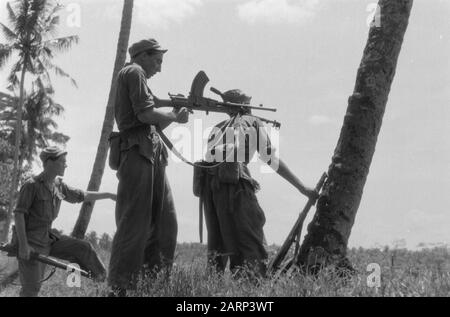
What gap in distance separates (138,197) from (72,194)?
89.7 inches

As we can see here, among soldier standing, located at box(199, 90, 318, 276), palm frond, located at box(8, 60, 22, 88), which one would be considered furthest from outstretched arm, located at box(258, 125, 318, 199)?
palm frond, located at box(8, 60, 22, 88)

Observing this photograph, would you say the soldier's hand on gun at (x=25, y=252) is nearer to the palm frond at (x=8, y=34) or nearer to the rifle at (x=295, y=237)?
the rifle at (x=295, y=237)

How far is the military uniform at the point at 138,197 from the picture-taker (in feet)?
18.5

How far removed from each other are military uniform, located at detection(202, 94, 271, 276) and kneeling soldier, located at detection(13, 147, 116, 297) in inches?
57.6

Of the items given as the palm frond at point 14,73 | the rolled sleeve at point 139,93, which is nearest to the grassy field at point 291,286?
the rolled sleeve at point 139,93

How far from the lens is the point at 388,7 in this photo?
6.58 m

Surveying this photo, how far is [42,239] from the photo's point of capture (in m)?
7.16

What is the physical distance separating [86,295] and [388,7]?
3.96m

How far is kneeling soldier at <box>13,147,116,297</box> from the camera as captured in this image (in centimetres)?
695

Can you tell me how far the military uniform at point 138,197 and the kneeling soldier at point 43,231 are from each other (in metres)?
1.54

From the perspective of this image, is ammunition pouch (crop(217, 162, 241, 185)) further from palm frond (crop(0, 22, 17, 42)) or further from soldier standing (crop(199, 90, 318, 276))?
palm frond (crop(0, 22, 17, 42))

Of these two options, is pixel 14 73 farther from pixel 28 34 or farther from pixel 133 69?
pixel 133 69
